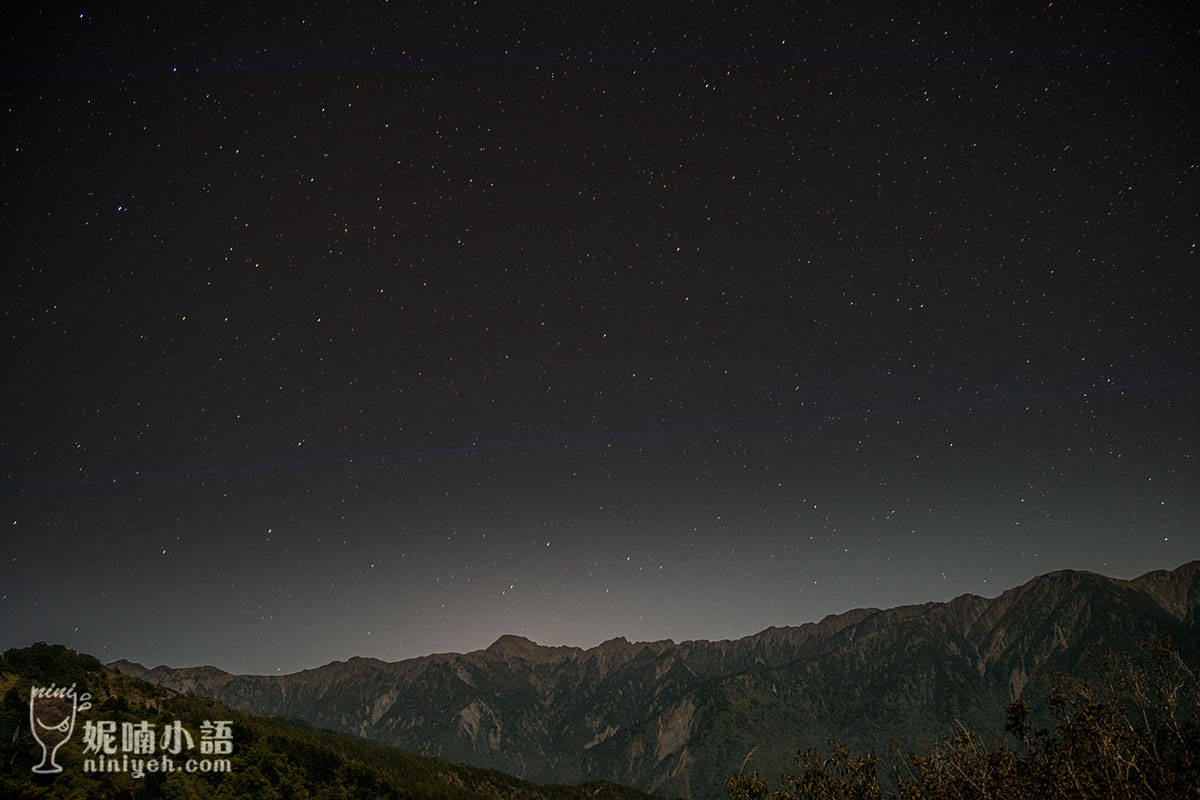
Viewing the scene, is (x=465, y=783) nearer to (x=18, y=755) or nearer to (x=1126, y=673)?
(x=18, y=755)

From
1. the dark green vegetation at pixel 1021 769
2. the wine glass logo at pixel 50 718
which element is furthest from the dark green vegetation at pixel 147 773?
the dark green vegetation at pixel 1021 769

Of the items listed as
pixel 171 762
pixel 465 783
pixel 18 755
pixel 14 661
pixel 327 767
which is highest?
pixel 14 661

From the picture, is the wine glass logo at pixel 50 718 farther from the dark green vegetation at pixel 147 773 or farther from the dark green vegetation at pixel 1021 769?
the dark green vegetation at pixel 1021 769

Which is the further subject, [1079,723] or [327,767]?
[327,767]

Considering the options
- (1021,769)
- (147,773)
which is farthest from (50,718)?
(1021,769)

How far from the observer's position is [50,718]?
6775 centimetres

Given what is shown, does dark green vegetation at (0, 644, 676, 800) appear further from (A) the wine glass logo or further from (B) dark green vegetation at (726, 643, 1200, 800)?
(B) dark green vegetation at (726, 643, 1200, 800)

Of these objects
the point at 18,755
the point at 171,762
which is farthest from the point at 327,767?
the point at 18,755

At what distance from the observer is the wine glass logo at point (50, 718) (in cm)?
5654

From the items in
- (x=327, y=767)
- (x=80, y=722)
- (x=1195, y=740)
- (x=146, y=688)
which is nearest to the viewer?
(x=1195, y=740)

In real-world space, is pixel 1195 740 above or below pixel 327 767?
above

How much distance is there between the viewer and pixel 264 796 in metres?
77.4

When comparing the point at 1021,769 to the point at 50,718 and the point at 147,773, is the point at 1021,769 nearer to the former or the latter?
the point at 147,773

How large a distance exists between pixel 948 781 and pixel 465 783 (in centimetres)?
18956
